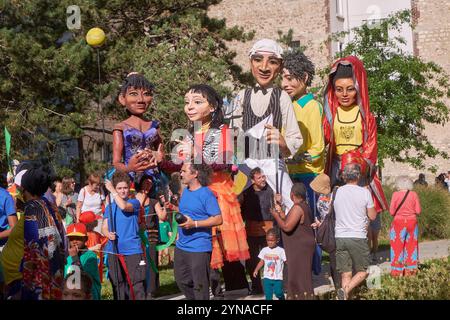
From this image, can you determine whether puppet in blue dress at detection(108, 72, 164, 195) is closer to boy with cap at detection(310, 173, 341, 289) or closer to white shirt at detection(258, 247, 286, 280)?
white shirt at detection(258, 247, 286, 280)

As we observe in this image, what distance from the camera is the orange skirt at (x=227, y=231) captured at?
8359 millimetres

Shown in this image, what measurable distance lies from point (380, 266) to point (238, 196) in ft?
10.7

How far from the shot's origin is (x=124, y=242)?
8242 millimetres

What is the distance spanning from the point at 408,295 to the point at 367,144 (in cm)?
218

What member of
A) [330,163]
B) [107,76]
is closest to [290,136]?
[330,163]

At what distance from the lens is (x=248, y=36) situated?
28.2 meters

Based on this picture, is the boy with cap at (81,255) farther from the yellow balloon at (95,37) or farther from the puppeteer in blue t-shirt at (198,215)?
the yellow balloon at (95,37)

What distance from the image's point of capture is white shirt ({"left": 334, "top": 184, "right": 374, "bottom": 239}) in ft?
27.7

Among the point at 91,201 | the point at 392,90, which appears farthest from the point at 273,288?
the point at 392,90

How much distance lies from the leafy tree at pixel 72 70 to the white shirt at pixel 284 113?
11432mm

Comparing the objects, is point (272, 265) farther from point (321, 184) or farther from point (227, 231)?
point (321, 184)

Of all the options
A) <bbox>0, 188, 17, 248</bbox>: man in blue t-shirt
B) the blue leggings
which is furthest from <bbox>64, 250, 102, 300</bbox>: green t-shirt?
the blue leggings
